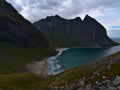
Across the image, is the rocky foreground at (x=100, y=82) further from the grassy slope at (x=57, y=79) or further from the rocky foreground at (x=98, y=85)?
the grassy slope at (x=57, y=79)

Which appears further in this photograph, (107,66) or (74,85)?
(107,66)

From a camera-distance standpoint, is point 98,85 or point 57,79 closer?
point 98,85

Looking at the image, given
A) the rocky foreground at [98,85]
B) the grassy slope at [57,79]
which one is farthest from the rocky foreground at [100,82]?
the grassy slope at [57,79]

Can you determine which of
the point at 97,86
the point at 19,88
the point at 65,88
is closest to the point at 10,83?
the point at 19,88

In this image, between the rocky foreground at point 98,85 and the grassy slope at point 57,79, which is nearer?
the rocky foreground at point 98,85

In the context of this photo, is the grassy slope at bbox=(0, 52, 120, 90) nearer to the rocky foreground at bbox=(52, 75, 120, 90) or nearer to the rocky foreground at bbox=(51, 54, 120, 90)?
the rocky foreground at bbox=(51, 54, 120, 90)

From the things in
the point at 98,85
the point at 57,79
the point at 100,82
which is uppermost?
the point at 57,79

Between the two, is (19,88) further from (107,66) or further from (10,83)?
(107,66)

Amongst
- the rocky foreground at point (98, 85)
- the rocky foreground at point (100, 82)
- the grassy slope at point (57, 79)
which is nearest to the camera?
the rocky foreground at point (98, 85)

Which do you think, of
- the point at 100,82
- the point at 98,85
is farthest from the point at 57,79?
the point at 98,85

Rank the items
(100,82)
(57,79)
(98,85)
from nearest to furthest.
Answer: (98,85), (100,82), (57,79)

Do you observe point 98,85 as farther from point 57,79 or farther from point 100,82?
point 57,79
